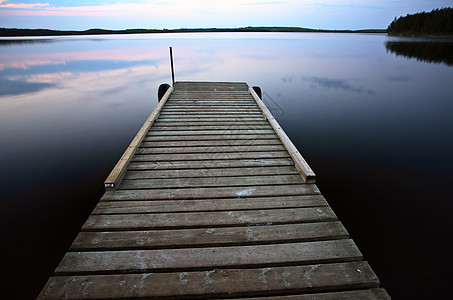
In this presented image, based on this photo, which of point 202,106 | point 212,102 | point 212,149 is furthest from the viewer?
point 212,102

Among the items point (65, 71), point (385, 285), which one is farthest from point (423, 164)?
point (65, 71)

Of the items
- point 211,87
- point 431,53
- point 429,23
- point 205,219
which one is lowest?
point 205,219

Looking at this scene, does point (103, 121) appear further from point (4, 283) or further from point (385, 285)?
point (385, 285)

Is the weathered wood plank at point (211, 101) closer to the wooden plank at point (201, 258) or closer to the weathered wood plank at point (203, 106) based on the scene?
the weathered wood plank at point (203, 106)

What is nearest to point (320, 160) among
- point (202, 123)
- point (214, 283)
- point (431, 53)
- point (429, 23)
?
point (202, 123)

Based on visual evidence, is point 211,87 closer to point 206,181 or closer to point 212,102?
point 212,102

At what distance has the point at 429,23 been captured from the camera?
59750 millimetres

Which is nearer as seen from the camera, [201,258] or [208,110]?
[201,258]

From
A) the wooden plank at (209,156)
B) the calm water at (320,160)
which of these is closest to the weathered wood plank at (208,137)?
the wooden plank at (209,156)

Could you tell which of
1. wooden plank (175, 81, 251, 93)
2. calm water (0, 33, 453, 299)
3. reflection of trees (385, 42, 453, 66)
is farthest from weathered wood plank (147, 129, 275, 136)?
reflection of trees (385, 42, 453, 66)

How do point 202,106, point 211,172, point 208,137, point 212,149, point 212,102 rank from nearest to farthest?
point 211,172, point 212,149, point 208,137, point 202,106, point 212,102

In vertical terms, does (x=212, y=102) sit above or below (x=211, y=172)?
above

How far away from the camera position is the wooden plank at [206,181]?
3172mm

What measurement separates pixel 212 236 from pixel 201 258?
281 mm
